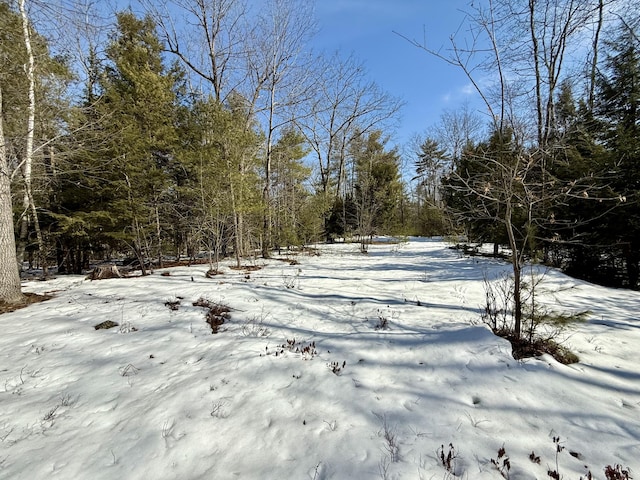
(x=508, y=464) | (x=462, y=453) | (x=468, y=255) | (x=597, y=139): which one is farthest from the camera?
(x=468, y=255)

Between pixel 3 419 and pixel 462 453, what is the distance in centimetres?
356

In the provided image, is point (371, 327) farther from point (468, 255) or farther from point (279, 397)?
point (468, 255)

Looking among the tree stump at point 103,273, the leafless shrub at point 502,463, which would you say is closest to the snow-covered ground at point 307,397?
the leafless shrub at point 502,463

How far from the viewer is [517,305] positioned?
3.34 meters

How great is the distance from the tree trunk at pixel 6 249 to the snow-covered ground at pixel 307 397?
2.74 feet

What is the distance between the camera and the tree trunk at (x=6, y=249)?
5262 mm

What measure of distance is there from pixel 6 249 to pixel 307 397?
651cm

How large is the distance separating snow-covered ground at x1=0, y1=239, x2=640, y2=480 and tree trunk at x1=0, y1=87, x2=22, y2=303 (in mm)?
837

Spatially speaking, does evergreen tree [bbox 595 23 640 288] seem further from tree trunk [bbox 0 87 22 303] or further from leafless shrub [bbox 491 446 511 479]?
tree trunk [bbox 0 87 22 303]

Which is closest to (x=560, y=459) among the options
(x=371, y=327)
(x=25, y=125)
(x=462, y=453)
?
(x=462, y=453)

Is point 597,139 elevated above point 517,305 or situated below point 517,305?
above

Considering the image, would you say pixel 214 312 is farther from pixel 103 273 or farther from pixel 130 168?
pixel 130 168

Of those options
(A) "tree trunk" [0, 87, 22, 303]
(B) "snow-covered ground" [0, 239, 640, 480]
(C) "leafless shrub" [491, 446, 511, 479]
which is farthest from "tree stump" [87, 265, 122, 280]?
(C) "leafless shrub" [491, 446, 511, 479]

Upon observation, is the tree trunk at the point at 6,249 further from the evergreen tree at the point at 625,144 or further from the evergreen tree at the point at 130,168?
the evergreen tree at the point at 625,144
